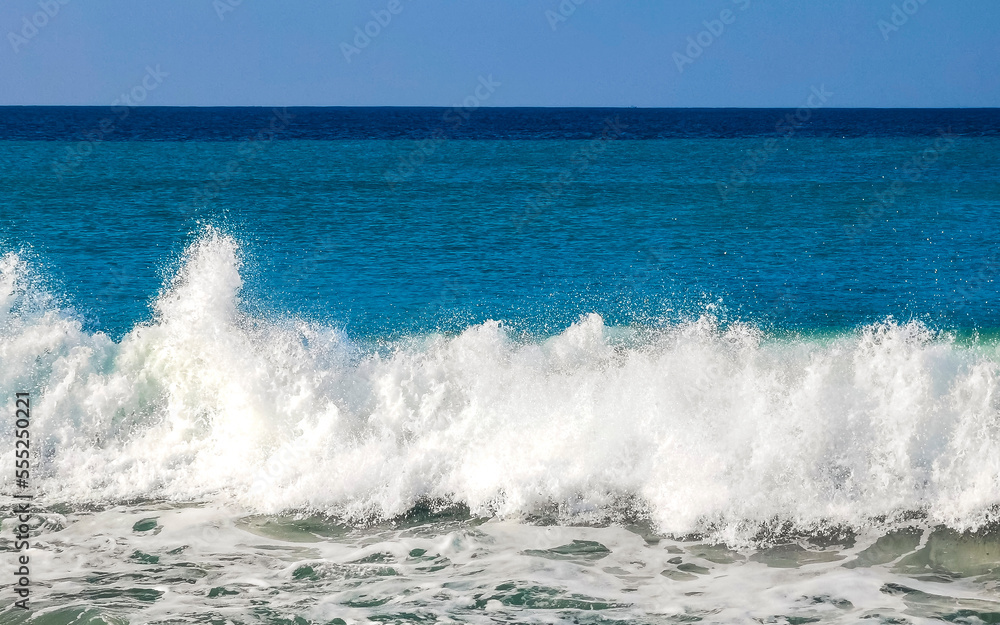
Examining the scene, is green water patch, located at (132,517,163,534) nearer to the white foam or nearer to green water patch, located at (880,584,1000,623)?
the white foam

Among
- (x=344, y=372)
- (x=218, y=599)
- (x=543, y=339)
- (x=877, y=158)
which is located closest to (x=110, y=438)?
(x=344, y=372)

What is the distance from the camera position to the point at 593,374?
9.82 meters

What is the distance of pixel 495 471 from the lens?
851 cm

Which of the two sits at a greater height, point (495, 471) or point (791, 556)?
point (495, 471)

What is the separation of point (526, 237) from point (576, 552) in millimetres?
13342

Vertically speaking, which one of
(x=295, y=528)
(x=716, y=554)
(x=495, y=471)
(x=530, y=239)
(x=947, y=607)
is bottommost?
(x=947, y=607)

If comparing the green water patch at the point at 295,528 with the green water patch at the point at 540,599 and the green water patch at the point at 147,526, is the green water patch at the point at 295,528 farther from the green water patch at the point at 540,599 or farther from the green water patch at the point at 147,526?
the green water patch at the point at 540,599

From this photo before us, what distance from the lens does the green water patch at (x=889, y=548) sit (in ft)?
23.4

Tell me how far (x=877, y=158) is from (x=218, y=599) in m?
42.3

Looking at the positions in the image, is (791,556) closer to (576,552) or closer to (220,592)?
(576,552)

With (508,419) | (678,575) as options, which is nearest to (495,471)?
(508,419)

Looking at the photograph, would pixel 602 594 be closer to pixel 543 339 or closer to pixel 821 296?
pixel 543 339

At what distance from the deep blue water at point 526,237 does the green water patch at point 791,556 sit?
5895 mm

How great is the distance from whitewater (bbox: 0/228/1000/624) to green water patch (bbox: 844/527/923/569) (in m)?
0.03
